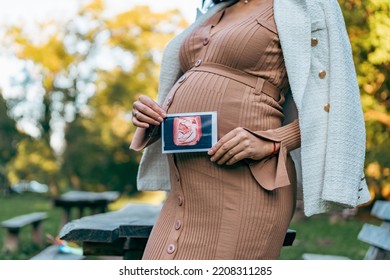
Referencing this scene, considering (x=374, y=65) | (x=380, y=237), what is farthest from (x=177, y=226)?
(x=374, y=65)

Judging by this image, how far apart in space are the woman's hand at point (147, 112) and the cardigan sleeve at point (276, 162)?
12.7 inches

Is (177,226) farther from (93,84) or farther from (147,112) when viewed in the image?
(93,84)

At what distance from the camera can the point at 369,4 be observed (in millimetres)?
4570

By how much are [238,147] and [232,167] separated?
0.11 m

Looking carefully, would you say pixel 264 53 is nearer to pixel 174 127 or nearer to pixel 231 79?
pixel 231 79

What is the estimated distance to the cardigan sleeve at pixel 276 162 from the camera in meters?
1.67

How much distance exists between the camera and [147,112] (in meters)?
1.83

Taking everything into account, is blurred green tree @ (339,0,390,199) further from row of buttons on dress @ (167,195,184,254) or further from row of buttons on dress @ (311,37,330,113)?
row of buttons on dress @ (167,195,184,254)

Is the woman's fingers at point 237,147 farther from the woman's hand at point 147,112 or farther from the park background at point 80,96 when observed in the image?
the park background at point 80,96
